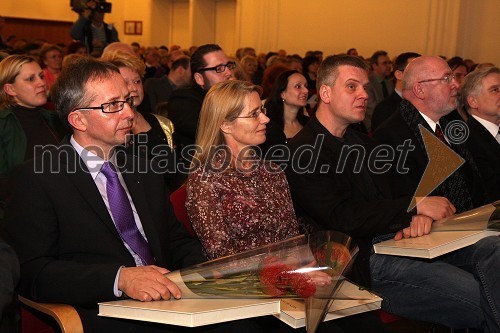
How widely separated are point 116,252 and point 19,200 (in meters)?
0.41

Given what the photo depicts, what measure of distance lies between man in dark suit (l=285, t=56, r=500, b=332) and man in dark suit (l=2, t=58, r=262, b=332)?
2.52ft

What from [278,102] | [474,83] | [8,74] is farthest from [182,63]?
[474,83]

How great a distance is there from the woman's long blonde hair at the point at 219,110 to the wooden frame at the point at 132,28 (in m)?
17.3

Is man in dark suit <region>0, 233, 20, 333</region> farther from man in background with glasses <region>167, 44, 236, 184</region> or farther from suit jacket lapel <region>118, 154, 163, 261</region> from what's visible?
man in background with glasses <region>167, 44, 236, 184</region>

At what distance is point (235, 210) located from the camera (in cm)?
295

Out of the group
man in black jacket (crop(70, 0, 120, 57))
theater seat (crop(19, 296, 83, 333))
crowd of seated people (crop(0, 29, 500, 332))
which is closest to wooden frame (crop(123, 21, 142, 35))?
man in black jacket (crop(70, 0, 120, 57))

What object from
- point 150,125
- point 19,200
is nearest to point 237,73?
point 150,125

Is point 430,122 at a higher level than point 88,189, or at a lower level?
higher

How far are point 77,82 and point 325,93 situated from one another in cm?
148

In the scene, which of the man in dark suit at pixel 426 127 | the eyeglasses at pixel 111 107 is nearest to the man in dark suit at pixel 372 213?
the man in dark suit at pixel 426 127

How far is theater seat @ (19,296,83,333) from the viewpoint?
2318mm

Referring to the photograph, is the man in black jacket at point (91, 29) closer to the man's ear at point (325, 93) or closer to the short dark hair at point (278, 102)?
the short dark hair at point (278, 102)

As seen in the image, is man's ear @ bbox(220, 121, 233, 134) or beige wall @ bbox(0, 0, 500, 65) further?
beige wall @ bbox(0, 0, 500, 65)

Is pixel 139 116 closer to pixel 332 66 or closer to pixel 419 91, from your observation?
pixel 332 66
